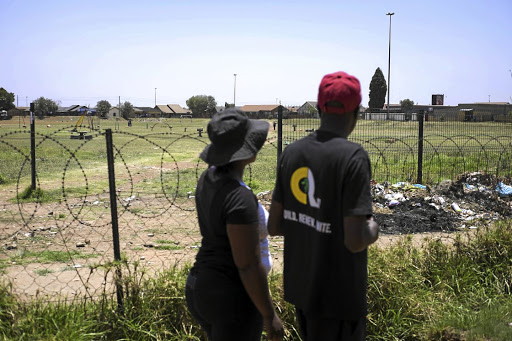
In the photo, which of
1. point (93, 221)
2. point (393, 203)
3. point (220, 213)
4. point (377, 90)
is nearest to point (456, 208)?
point (393, 203)

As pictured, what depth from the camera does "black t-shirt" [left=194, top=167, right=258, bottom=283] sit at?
2244mm

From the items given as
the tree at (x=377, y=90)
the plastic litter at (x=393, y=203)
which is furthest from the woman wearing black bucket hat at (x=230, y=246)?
the tree at (x=377, y=90)

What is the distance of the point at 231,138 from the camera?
7.97 feet

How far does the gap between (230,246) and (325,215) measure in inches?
19.2

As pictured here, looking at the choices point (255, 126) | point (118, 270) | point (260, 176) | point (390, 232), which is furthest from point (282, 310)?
point (260, 176)

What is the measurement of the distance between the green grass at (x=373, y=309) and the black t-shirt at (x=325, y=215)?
152 centimetres

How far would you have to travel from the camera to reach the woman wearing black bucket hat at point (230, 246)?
226 centimetres

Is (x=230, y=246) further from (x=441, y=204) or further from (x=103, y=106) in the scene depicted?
(x=103, y=106)

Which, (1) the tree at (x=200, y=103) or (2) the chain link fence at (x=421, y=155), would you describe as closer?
(2) the chain link fence at (x=421, y=155)

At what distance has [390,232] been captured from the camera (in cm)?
798

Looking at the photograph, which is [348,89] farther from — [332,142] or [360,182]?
[360,182]

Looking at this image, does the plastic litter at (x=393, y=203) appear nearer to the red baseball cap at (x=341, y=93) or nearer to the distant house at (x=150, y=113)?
the red baseball cap at (x=341, y=93)

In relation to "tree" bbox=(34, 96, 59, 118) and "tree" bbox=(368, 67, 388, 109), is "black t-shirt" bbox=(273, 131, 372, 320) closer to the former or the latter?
"tree" bbox=(368, 67, 388, 109)

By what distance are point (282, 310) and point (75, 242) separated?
449 cm
